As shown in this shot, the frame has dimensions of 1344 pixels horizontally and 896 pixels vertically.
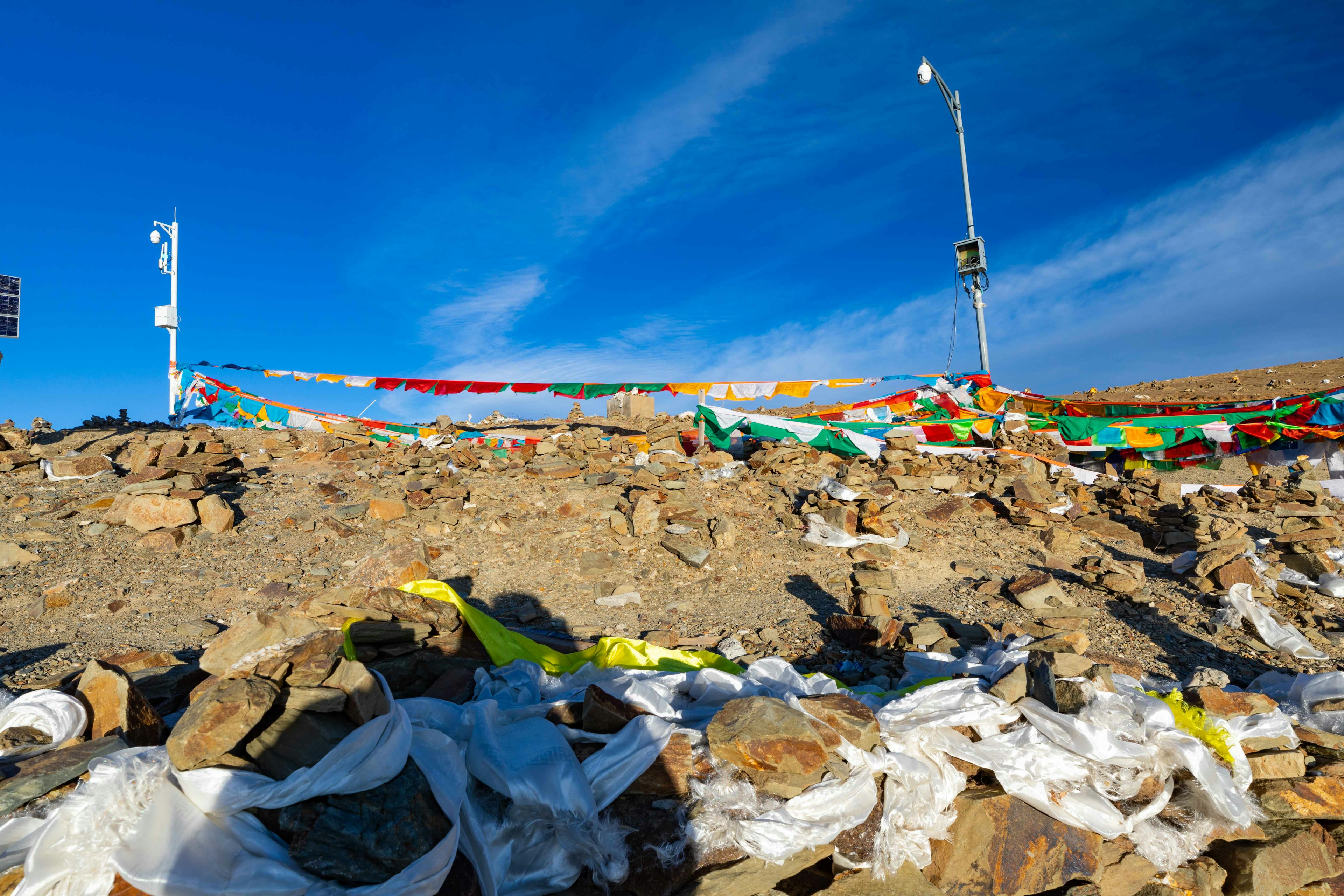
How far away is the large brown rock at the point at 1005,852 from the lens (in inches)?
101

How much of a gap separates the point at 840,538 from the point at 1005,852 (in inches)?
196

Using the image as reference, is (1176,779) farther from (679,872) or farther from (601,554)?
(601,554)

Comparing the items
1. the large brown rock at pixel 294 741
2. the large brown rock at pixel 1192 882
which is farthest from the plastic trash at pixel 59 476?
the large brown rock at pixel 1192 882

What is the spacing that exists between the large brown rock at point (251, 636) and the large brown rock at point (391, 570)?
5.22 feet

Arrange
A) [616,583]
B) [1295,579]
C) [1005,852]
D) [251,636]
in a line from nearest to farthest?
[1005,852]
[251,636]
[1295,579]
[616,583]

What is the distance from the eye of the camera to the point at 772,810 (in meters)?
2.40

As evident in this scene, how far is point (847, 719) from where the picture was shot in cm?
272

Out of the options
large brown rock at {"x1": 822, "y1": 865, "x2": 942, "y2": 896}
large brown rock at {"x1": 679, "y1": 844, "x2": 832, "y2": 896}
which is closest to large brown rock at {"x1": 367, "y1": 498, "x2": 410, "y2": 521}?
large brown rock at {"x1": 679, "y1": 844, "x2": 832, "y2": 896}

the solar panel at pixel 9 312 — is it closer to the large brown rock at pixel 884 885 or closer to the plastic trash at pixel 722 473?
the plastic trash at pixel 722 473

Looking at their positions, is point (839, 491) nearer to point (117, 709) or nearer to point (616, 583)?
point (616, 583)

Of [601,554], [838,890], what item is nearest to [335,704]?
[838,890]

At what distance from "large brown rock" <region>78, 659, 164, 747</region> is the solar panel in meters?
18.1

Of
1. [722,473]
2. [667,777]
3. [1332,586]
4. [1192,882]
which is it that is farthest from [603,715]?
[1332,586]

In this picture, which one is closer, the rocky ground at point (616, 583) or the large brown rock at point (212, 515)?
the rocky ground at point (616, 583)
